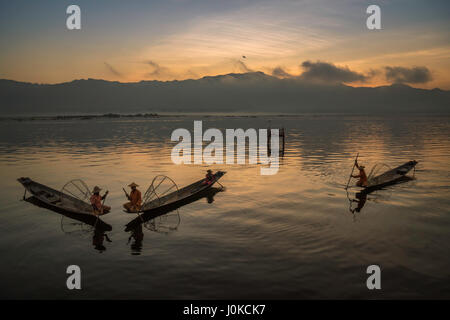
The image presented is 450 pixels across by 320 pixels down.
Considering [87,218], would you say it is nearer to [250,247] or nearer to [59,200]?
[59,200]

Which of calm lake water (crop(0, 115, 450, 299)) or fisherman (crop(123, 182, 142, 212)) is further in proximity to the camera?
fisherman (crop(123, 182, 142, 212))

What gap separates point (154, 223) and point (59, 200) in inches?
249

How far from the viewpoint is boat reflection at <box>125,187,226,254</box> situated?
12851 millimetres

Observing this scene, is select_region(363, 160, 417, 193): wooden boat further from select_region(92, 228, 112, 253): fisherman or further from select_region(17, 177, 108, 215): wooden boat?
select_region(17, 177, 108, 215): wooden boat

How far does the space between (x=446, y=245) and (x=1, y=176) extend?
31.0 metres

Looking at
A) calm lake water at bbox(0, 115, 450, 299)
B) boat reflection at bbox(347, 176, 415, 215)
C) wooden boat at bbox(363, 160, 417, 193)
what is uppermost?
wooden boat at bbox(363, 160, 417, 193)

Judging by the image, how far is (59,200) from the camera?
17.1 metres

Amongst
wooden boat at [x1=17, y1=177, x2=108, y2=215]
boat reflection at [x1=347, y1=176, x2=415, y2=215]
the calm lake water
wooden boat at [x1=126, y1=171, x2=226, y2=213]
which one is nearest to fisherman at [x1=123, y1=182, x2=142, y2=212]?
wooden boat at [x1=126, y1=171, x2=226, y2=213]

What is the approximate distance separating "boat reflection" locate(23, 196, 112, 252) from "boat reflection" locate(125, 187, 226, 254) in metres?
1.07

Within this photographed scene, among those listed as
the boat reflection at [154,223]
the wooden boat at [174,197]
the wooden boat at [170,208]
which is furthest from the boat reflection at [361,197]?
the boat reflection at [154,223]

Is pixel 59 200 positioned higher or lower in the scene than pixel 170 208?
higher

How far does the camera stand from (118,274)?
1008cm

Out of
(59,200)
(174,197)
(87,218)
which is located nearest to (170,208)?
(174,197)
